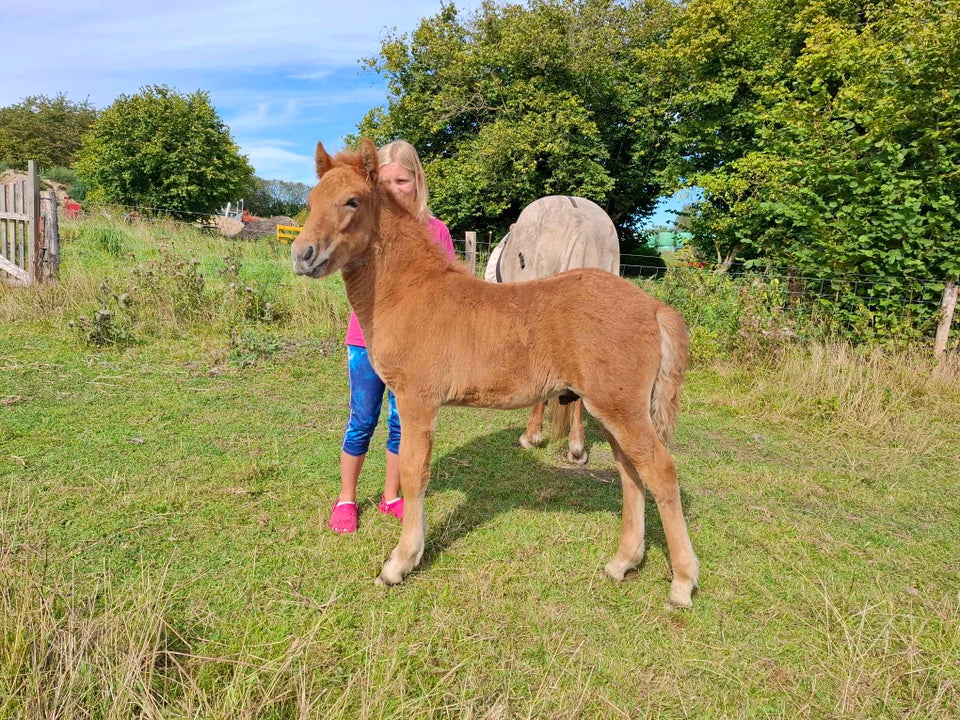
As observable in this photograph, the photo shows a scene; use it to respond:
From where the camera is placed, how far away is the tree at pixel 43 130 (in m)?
41.6

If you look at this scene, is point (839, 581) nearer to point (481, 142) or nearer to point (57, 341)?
point (57, 341)

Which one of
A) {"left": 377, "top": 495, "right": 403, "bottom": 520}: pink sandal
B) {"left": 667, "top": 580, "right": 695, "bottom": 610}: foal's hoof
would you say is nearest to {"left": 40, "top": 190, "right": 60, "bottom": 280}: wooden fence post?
{"left": 377, "top": 495, "right": 403, "bottom": 520}: pink sandal

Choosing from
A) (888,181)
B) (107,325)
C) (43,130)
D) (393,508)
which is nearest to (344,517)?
(393,508)

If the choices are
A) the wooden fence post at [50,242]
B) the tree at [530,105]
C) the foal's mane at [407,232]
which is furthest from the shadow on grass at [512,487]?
the tree at [530,105]

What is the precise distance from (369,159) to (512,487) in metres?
2.99

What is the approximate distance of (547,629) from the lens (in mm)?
2941

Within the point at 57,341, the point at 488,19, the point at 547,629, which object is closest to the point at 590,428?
the point at 547,629

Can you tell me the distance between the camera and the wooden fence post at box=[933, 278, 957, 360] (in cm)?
691

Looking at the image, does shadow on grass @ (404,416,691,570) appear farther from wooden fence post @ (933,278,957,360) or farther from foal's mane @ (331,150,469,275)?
wooden fence post @ (933,278,957,360)

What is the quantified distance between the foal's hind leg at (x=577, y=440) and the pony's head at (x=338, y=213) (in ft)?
9.54

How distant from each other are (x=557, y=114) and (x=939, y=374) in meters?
17.8

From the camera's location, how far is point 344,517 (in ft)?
12.8

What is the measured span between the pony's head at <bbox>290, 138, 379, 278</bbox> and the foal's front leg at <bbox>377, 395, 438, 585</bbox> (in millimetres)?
896

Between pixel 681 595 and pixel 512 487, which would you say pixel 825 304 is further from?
pixel 681 595
